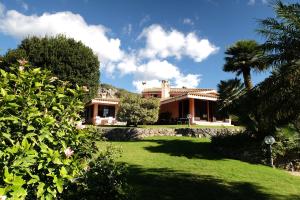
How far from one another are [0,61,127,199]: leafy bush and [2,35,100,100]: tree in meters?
23.3

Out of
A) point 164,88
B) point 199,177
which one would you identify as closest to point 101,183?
point 199,177

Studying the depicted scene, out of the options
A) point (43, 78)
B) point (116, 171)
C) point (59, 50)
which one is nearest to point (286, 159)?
point (116, 171)

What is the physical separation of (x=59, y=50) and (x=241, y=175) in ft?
70.8

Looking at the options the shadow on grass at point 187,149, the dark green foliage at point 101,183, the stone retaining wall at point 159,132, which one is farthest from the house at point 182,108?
the dark green foliage at point 101,183

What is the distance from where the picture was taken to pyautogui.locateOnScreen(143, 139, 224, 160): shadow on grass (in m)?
16.9

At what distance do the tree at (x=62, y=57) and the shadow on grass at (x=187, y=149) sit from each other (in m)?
12.0

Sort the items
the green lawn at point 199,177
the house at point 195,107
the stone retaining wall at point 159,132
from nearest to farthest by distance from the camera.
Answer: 1. the green lawn at point 199,177
2. the stone retaining wall at point 159,132
3. the house at point 195,107

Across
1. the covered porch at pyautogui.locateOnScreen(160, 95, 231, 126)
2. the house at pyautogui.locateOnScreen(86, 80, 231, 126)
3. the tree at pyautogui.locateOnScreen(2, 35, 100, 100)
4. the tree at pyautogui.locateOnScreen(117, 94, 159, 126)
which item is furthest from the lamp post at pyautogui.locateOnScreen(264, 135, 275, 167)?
the tree at pyautogui.locateOnScreen(2, 35, 100, 100)

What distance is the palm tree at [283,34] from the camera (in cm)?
1034

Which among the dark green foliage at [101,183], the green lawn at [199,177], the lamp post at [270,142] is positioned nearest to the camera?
the dark green foliage at [101,183]

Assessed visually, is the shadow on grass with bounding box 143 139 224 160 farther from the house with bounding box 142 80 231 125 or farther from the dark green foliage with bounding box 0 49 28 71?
the dark green foliage with bounding box 0 49 28 71

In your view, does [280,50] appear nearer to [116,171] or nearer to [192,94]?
[116,171]

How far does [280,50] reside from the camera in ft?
36.7

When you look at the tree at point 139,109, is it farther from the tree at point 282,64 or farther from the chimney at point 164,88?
the chimney at point 164,88
